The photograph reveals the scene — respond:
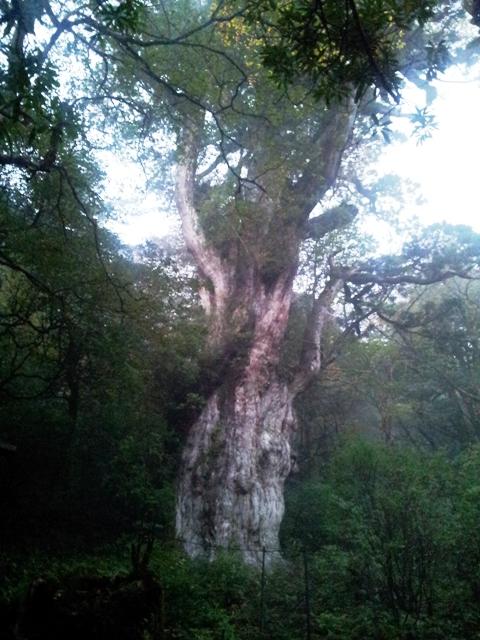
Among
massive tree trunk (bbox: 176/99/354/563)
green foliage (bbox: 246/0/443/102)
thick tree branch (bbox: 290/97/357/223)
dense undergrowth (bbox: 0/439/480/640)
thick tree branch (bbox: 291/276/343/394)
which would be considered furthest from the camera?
thick tree branch (bbox: 290/97/357/223)

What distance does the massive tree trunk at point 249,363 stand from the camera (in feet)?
28.5

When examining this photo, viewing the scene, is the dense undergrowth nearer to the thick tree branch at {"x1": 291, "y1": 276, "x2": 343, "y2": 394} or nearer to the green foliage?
the thick tree branch at {"x1": 291, "y1": 276, "x2": 343, "y2": 394}

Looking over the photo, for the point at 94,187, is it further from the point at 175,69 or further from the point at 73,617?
the point at 73,617

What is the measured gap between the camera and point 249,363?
33.1ft

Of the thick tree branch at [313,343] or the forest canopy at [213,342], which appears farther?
the thick tree branch at [313,343]

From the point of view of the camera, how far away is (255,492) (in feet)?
29.2

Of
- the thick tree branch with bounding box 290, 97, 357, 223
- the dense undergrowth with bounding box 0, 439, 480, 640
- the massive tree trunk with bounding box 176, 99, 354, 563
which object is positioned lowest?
the dense undergrowth with bounding box 0, 439, 480, 640

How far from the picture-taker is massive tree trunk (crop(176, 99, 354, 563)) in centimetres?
870

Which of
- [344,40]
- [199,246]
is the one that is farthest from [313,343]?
[344,40]

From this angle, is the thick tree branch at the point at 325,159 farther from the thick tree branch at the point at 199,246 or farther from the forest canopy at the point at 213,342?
the thick tree branch at the point at 199,246

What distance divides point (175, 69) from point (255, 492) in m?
7.13

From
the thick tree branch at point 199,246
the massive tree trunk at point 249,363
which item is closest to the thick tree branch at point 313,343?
the massive tree trunk at point 249,363

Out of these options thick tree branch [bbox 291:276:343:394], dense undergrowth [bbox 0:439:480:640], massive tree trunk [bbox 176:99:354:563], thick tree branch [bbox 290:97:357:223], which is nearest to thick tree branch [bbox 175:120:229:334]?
massive tree trunk [bbox 176:99:354:563]

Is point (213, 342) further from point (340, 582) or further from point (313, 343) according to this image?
point (340, 582)
